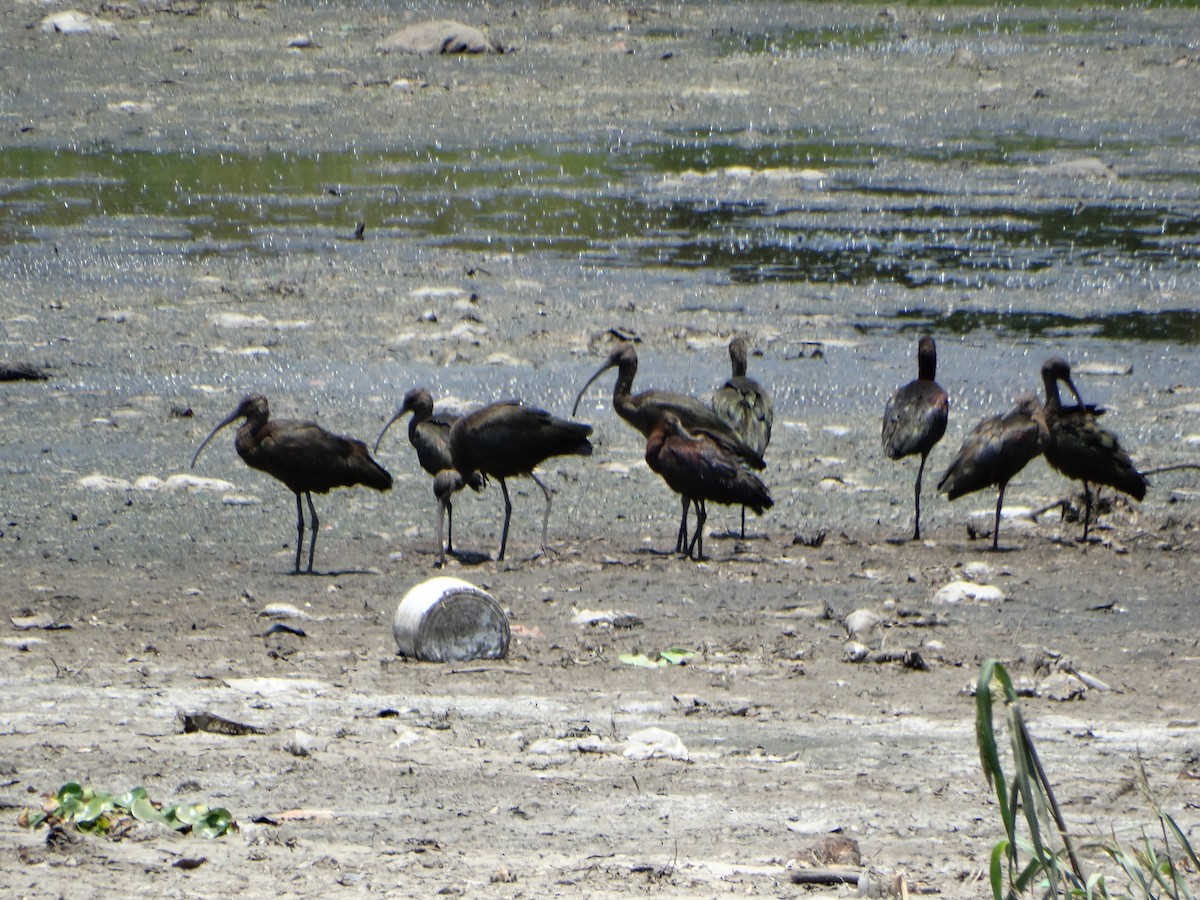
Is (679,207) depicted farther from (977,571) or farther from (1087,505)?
(977,571)

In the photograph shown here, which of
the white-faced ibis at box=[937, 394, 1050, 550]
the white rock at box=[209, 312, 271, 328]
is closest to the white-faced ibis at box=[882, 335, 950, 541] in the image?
the white-faced ibis at box=[937, 394, 1050, 550]

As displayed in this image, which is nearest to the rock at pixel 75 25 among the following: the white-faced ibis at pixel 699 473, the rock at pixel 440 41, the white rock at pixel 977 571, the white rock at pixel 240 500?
the rock at pixel 440 41

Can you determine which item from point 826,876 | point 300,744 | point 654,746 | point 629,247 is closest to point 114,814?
point 300,744

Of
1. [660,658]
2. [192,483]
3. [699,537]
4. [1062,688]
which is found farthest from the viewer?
[192,483]

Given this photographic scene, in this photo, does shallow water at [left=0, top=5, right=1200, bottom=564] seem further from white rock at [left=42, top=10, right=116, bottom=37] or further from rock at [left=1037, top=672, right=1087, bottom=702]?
rock at [left=1037, top=672, right=1087, bottom=702]

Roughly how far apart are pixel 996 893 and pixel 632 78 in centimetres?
2257

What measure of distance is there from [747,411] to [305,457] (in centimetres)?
253

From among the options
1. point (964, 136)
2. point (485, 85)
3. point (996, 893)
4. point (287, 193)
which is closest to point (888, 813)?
point (996, 893)

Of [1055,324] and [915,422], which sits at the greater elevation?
[1055,324]

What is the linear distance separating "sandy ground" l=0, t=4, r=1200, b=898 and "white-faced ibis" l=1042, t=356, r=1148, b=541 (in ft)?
0.98

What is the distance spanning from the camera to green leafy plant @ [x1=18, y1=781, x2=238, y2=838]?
4844mm

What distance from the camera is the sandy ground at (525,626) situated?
16.3 feet

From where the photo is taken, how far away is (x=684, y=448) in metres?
9.22

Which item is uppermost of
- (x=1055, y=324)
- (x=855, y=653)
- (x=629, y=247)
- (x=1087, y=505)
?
(x=629, y=247)
